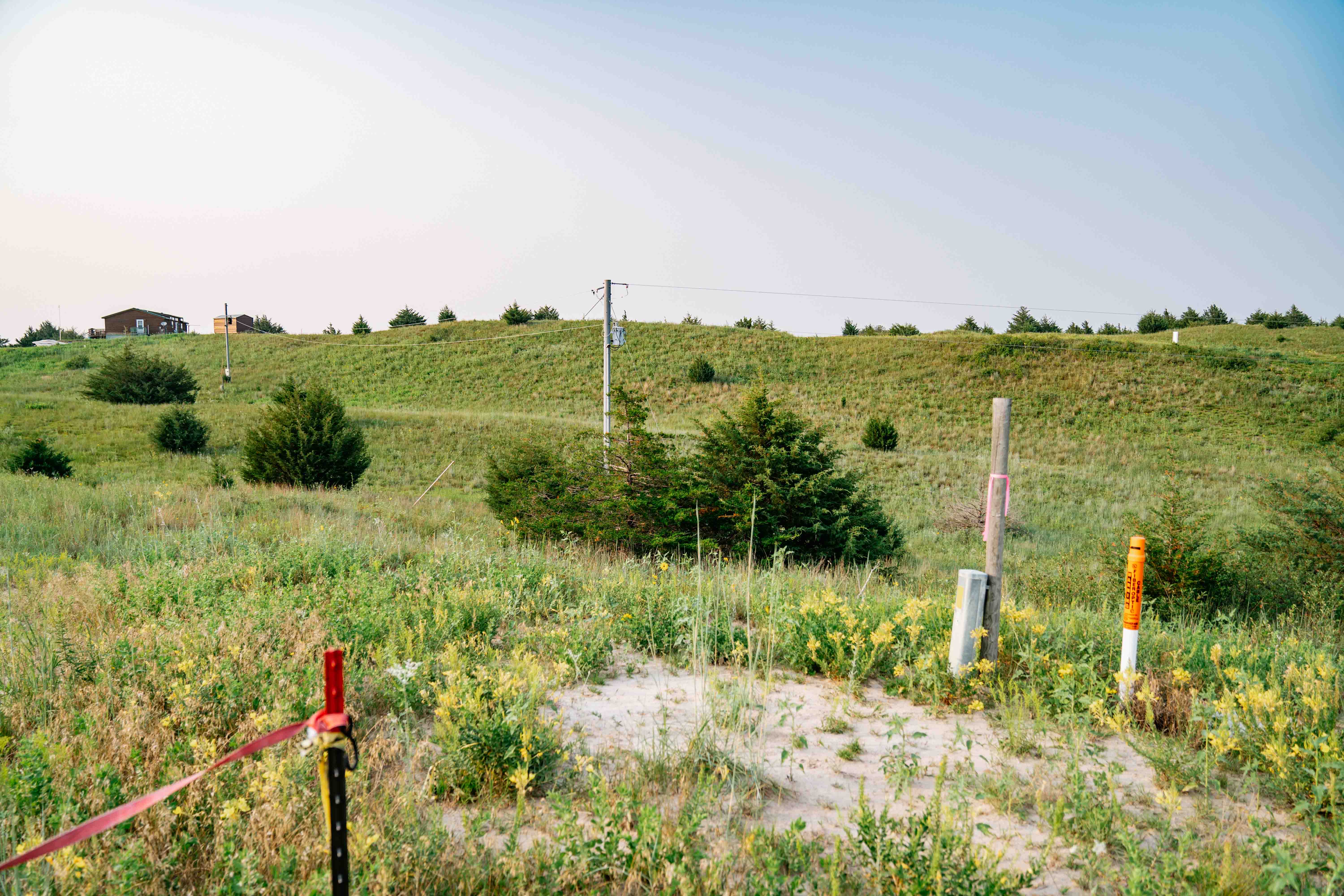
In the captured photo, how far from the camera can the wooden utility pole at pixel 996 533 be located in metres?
4.30

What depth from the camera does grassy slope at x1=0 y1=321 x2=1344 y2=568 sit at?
917 inches

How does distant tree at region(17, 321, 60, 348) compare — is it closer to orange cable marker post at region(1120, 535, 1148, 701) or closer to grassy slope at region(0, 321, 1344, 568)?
grassy slope at region(0, 321, 1344, 568)

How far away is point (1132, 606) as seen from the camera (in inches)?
155

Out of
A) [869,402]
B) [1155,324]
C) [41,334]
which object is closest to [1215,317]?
[1155,324]

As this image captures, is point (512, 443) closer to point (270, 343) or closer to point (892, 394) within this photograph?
point (892, 394)

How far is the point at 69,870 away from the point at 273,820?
537mm

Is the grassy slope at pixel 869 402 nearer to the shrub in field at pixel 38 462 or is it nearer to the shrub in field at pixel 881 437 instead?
the shrub in field at pixel 881 437

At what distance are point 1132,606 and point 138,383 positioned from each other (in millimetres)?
41692

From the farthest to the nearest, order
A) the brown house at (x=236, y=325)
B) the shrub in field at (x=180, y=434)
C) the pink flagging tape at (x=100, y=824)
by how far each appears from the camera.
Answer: the brown house at (x=236, y=325) < the shrub in field at (x=180, y=434) < the pink flagging tape at (x=100, y=824)

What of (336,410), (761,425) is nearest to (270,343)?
(336,410)

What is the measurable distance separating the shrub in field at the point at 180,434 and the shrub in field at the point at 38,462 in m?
7.09

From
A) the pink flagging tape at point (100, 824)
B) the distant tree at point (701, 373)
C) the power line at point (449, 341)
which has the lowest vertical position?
the pink flagging tape at point (100, 824)

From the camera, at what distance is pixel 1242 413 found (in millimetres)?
34750

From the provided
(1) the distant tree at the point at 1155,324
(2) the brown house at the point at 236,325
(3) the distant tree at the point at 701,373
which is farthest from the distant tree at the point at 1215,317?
(2) the brown house at the point at 236,325
